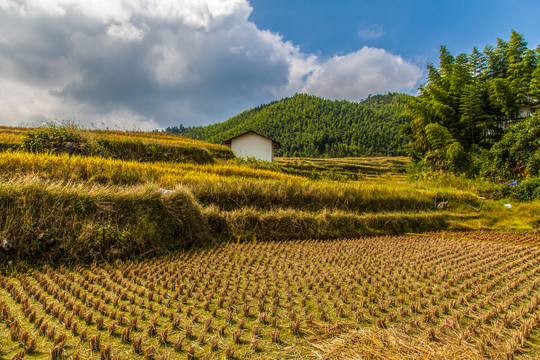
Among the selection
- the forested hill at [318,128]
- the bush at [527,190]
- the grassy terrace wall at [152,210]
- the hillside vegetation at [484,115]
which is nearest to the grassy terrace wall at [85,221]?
the grassy terrace wall at [152,210]

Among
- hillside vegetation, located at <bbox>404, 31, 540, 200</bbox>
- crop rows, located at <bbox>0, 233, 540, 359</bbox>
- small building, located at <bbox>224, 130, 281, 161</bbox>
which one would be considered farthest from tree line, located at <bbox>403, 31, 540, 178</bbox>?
crop rows, located at <bbox>0, 233, 540, 359</bbox>

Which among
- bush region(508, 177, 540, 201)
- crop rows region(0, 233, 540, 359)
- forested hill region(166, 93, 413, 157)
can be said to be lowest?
crop rows region(0, 233, 540, 359)

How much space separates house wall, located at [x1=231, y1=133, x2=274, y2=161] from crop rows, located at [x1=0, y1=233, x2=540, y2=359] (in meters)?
19.4

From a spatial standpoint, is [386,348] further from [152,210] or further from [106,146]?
[106,146]

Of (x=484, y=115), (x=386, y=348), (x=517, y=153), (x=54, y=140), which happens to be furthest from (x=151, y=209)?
(x=484, y=115)

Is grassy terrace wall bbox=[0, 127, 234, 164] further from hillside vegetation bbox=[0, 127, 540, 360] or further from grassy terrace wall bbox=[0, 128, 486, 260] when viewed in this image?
hillside vegetation bbox=[0, 127, 540, 360]

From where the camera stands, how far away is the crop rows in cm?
235

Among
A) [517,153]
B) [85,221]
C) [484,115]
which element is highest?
[484,115]

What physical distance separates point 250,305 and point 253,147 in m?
21.6

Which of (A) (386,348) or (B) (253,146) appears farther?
(B) (253,146)

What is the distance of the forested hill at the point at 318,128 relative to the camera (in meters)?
71.9

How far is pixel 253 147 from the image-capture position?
24297mm

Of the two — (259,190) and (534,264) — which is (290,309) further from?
(534,264)

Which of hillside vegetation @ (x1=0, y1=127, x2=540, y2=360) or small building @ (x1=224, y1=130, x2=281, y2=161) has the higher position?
small building @ (x1=224, y1=130, x2=281, y2=161)
